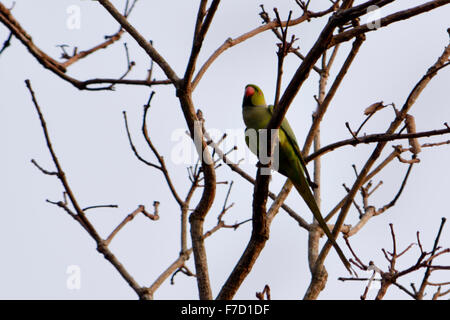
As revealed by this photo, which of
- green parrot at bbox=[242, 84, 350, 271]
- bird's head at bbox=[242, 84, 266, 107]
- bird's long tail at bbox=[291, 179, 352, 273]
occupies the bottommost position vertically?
bird's long tail at bbox=[291, 179, 352, 273]

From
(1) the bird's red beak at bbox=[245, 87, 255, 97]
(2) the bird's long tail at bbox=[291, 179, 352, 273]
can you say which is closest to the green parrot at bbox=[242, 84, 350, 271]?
(2) the bird's long tail at bbox=[291, 179, 352, 273]

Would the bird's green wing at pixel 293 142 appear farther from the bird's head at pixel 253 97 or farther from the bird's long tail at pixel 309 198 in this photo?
the bird's head at pixel 253 97

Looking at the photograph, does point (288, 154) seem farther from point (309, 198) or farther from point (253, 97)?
point (253, 97)

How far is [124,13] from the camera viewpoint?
3.62 m

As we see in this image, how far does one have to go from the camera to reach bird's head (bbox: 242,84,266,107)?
192 inches

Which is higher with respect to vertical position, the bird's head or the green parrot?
the bird's head

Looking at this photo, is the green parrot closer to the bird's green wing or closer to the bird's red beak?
the bird's green wing

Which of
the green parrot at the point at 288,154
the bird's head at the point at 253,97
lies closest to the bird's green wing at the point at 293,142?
the green parrot at the point at 288,154

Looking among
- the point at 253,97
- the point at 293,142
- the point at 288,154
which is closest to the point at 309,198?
the point at 288,154

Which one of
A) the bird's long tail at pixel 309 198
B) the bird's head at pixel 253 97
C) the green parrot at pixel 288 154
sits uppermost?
the bird's head at pixel 253 97

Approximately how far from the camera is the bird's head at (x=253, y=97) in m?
4.88
